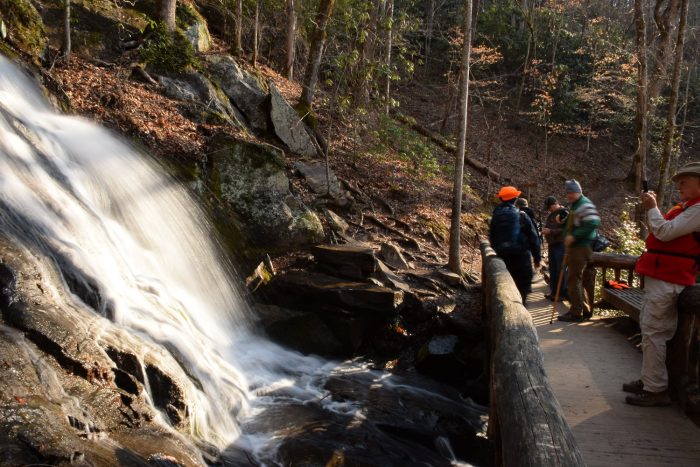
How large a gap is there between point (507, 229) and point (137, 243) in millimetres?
5372

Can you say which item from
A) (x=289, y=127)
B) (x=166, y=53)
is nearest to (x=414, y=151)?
(x=289, y=127)

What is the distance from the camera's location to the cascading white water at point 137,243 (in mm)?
5910

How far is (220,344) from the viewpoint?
24.5 ft

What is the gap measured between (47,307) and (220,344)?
316cm

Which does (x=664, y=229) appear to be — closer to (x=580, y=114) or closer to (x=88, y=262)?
(x=88, y=262)

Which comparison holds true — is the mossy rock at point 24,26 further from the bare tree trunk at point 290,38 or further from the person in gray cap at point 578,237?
the person in gray cap at point 578,237

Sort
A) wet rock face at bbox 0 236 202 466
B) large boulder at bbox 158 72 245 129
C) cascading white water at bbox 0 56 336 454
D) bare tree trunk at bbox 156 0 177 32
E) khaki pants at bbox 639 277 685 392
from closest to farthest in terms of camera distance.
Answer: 1. wet rock face at bbox 0 236 202 466
2. khaki pants at bbox 639 277 685 392
3. cascading white water at bbox 0 56 336 454
4. large boulder at bbox 158 72 245 129
5. bare tree trunk at bbox 156 0 177 32

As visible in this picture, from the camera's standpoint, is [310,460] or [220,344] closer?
[310,460]

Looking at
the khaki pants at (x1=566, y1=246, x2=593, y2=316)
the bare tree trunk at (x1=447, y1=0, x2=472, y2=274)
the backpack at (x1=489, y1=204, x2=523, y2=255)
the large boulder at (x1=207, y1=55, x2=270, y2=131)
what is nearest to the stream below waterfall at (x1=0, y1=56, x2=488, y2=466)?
the khaki pants at (x1=566, y1=246, x2=593, y2=316)

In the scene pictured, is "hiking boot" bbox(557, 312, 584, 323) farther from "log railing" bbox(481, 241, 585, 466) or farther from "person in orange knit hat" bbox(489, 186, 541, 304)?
"log railing" bbox(481, 241, 585, 466)

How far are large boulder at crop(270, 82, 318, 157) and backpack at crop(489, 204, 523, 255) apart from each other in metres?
6.44

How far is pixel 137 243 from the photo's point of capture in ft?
25.7

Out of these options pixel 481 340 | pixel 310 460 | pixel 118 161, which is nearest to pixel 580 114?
pixel 481 340

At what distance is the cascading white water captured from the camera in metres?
5.91
